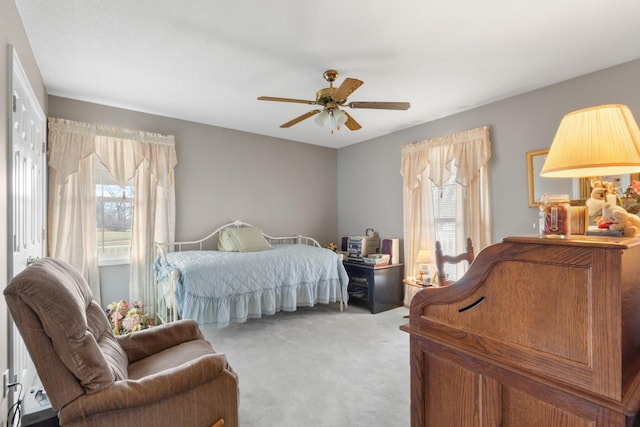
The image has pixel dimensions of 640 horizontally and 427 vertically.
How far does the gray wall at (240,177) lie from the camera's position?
3889 millimetres

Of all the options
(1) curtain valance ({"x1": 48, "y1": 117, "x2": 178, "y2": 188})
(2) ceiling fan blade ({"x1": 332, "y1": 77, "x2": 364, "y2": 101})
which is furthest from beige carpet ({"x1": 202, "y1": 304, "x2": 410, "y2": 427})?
(2) ceiling fan blade ({"x1": 332, "y1": 77, "x2": 364, "y2": 101})

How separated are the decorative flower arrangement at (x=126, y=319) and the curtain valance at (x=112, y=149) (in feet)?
4.45

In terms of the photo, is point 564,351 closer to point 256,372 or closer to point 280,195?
point 256,372

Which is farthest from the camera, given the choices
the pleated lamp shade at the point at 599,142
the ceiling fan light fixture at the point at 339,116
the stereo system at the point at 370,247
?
the stereo system at the point at 370,247

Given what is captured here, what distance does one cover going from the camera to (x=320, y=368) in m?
2.58

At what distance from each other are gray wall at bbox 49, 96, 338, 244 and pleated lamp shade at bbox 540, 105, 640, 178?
396 centimetres

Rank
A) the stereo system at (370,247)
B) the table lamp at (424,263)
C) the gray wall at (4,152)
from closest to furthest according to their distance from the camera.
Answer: the gray wall at (4,152), the table lamp at (424,263), the stereo system at (370,247)

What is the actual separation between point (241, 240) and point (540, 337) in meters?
3.61

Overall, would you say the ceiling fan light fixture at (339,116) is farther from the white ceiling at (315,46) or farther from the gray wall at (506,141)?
the gray wall at (506,141)

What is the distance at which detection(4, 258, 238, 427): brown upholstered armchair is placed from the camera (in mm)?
1151

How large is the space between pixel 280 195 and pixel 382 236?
166cm

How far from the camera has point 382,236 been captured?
479 cm

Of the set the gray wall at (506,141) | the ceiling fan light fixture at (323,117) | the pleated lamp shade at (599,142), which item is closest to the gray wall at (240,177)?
the gray wall at (506,141)

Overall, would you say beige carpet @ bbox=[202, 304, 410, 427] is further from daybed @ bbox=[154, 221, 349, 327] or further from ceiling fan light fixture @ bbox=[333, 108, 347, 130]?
ceiling fan light fixture @ bbox=[333, 108, 347, 130]
